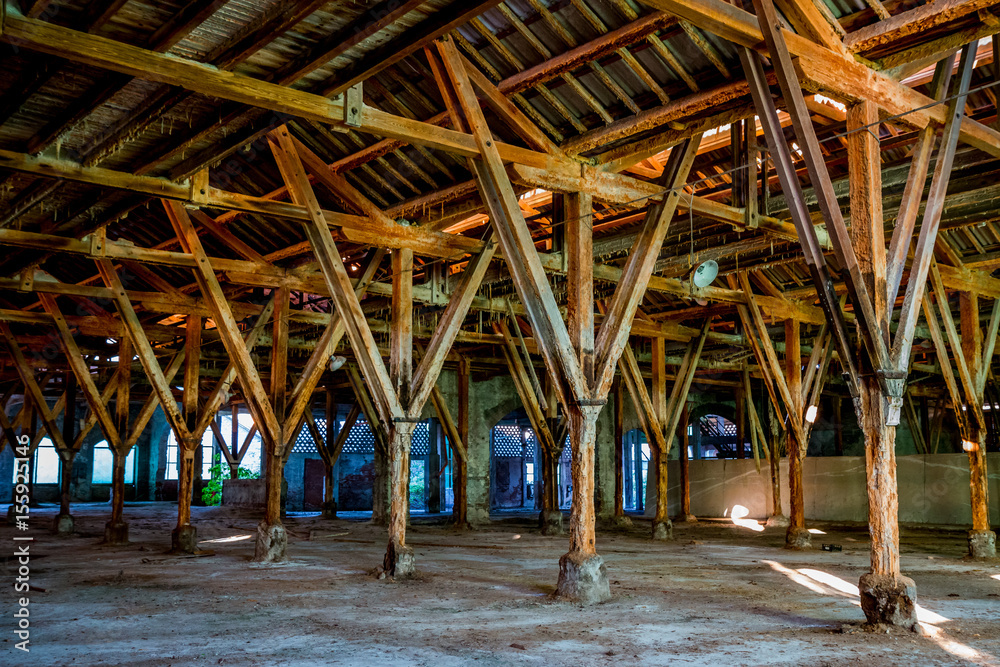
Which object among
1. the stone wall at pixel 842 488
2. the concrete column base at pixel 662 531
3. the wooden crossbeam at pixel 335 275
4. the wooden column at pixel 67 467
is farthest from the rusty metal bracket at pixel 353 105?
the stone wall at pixel 842 488

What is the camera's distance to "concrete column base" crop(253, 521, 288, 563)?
10.8 m

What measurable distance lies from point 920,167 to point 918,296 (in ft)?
3.63

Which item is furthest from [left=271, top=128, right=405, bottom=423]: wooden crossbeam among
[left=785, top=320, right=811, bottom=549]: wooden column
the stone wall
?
the stone wall

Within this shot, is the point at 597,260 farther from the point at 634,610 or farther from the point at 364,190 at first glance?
the point at 634,610

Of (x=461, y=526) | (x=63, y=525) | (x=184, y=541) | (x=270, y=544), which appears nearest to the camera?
(x=270, y=544)

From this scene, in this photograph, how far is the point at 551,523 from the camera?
16.1m

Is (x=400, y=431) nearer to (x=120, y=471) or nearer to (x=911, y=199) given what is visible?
(x=911, y=199)

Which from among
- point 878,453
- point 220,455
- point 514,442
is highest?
point 878,453

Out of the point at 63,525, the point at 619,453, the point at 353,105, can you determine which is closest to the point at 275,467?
the point at 353,105

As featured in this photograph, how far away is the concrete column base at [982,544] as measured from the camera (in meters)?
11.3

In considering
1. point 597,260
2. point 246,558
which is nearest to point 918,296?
point 597,260

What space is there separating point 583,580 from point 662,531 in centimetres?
747

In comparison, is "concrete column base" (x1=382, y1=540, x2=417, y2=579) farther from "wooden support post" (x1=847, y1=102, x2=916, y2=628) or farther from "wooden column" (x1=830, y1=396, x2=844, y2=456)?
"wooden column" (x1=830, y1=396, x2=844, y2=456)

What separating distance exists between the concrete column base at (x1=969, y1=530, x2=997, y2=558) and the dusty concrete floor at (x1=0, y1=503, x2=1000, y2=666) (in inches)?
13.0
